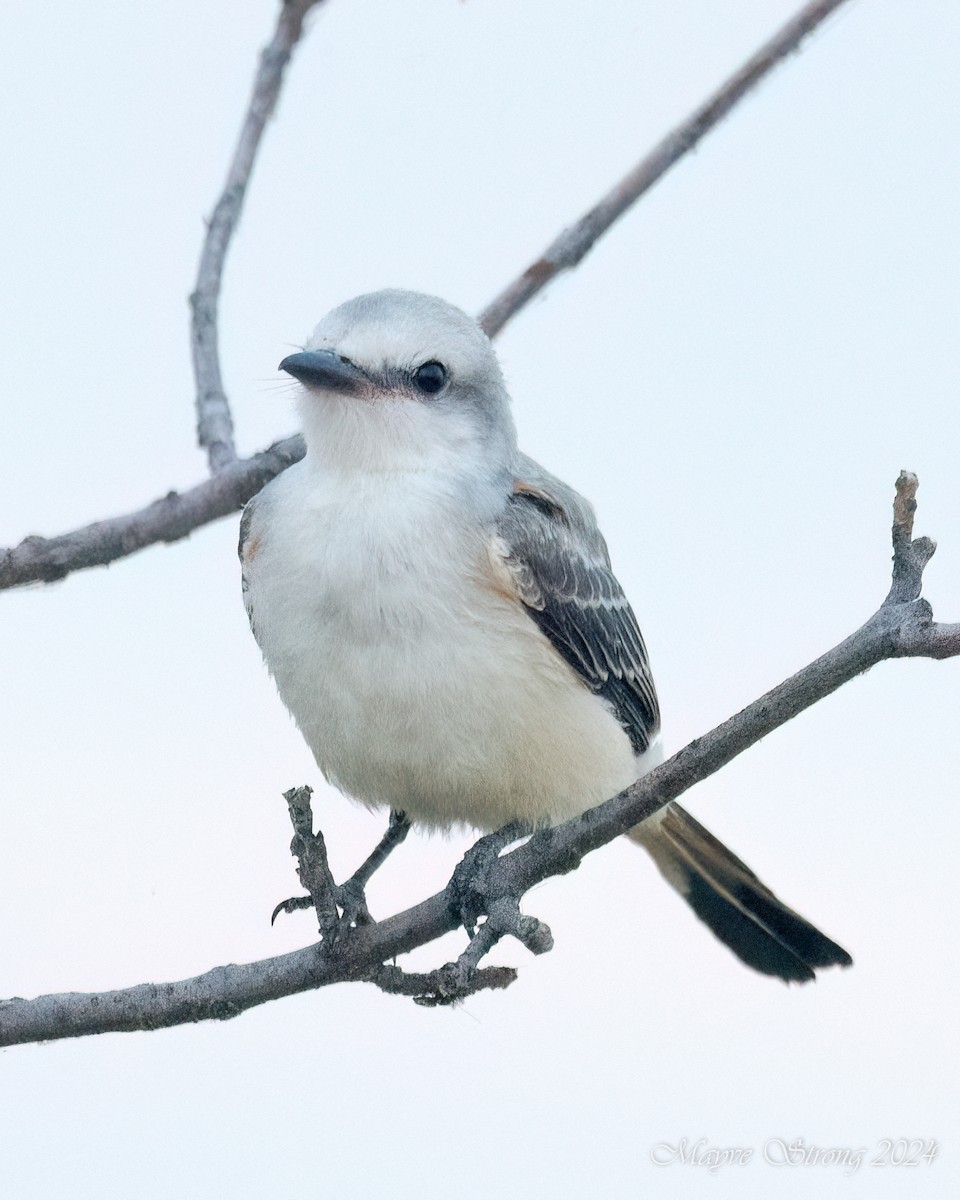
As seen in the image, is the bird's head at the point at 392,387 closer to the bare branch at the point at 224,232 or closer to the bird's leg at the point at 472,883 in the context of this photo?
the bare branch at the point at 224,232

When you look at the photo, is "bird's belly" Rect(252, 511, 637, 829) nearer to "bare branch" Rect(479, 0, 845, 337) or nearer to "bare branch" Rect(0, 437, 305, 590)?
"bare branch" Rect(0, 437, 305, 590)

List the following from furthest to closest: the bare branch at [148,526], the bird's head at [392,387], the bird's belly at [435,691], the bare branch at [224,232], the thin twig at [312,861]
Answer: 1. the bare branch at [224,232]
2. the bare branch at [148,526]
3. the bird's head at [392,387]
4. the bird's belly at [435,691]
5. the thin twig at [312,861]

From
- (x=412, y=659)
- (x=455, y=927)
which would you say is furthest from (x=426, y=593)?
(x=455, y=927)

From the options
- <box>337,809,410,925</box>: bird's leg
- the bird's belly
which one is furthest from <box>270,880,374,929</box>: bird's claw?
the bird's belly

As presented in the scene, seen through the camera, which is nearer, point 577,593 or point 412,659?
point 412,659

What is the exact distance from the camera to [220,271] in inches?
213

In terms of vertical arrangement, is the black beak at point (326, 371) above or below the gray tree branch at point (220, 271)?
below

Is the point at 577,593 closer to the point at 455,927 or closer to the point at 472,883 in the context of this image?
the point at 472,883

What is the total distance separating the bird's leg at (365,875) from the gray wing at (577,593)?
884 millimetres

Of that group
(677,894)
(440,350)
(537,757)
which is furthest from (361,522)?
(677,894)

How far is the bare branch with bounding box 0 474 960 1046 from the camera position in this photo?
339 centimetres

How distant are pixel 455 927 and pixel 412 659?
0.80 m

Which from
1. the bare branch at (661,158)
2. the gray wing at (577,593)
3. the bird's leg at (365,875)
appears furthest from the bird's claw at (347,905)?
the bare branch at (661,158)

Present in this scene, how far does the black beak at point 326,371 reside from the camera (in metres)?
4.38
